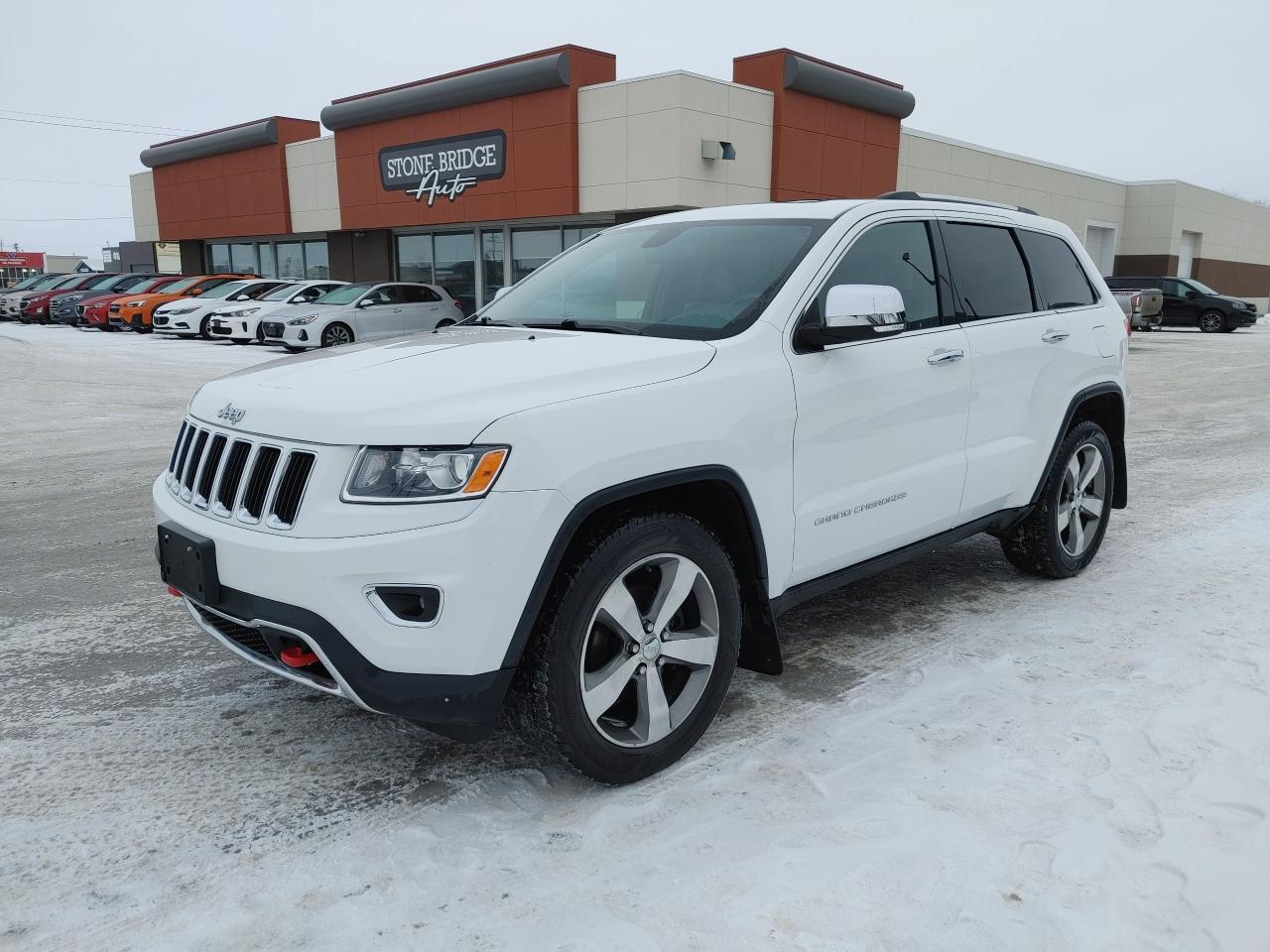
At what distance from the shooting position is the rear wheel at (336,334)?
65.7ft

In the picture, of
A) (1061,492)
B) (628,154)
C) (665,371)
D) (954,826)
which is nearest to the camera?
(954,826)

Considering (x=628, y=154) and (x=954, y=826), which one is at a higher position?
(x=628, y=154)

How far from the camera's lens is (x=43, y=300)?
31.5m

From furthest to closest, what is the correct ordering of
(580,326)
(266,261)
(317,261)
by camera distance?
(266,261)
(317,261)
(580,326)

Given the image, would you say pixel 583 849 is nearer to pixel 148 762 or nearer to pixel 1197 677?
pixel 148 762

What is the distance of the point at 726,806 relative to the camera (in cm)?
305

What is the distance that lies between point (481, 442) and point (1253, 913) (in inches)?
89.8

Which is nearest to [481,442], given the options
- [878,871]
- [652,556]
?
[652,556]

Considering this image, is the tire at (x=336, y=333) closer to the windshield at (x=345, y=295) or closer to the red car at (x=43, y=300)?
the windshield at (x=345, y=295)

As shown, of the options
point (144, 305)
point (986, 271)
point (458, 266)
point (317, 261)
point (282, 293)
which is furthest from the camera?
point (317, 261)

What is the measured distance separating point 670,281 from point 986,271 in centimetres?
163

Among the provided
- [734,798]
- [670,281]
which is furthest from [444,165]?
[734,798]

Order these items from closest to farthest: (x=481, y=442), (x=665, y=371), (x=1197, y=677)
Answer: (x=481, y=442) → (x=665, y=371) → (x=1197, y=677)

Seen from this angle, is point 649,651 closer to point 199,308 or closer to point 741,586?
point 741,586
